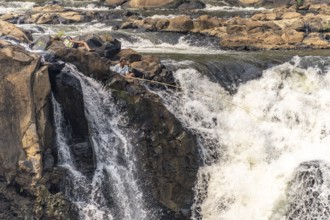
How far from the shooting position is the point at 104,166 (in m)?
11.4

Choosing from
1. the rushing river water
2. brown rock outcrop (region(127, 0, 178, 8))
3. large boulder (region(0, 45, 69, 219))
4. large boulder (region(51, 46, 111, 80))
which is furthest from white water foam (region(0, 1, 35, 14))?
large boulder (region(0, 45, 69, 219))

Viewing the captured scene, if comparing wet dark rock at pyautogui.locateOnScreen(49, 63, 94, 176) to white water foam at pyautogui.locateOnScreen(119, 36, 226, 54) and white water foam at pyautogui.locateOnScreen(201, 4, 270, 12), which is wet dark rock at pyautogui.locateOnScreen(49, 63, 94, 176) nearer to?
white water foam at pyautogui.locateOnScreen(119, 36, 226, 54)

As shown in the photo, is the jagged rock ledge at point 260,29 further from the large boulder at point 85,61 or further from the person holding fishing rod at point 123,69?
the large boulder at point 85,61

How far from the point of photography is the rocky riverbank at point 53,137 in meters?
10.2

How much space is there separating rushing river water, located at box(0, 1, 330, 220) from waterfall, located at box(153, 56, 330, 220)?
25mm

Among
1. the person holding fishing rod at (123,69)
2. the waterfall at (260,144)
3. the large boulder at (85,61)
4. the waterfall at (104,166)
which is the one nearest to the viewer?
the waterfall at (104,166)

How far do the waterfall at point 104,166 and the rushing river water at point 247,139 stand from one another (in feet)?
0.09

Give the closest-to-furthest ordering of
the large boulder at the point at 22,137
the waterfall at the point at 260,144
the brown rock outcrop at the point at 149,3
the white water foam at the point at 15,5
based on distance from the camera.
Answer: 1. the large boulder at the point at 22,137
2. the waterfall at the point at 260,144
3. the brown rock outcrop at the point at 149,3
4. the white water foam at the point at 15,5

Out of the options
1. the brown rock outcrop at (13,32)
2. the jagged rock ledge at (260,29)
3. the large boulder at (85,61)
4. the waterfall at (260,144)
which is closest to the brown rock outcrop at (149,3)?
the jagged rock ledge at (260,29)

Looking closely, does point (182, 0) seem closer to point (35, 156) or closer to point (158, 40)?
point (158, 40)

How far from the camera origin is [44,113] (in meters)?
10.5

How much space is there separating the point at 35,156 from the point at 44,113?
981mm

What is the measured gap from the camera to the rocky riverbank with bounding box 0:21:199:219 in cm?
1023

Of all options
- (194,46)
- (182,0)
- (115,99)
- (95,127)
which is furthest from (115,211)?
(182,0)
